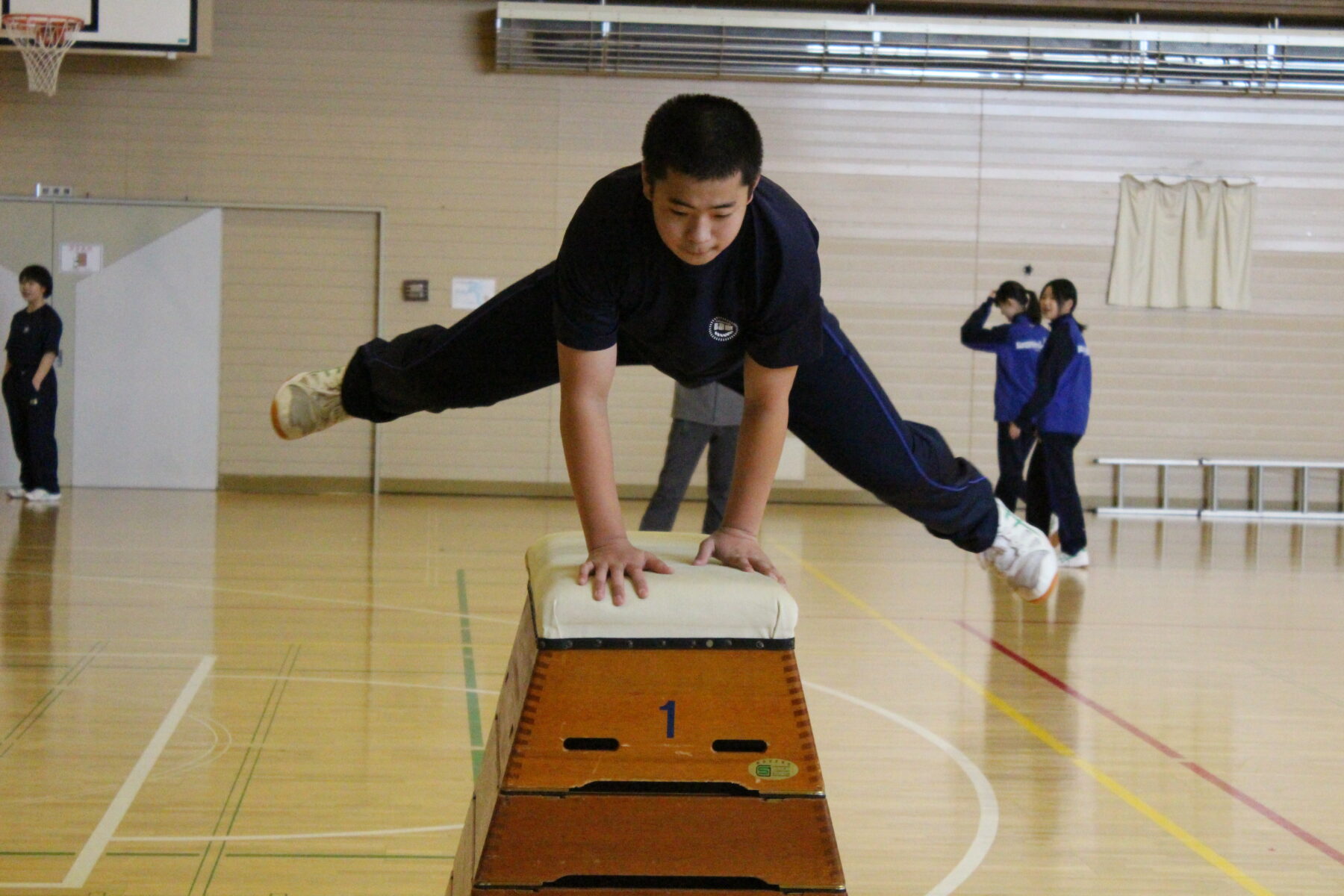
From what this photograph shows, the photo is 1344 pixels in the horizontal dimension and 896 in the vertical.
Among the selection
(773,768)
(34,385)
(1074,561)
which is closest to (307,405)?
(773,768)

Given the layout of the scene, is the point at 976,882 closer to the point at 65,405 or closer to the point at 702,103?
the point at 702,103

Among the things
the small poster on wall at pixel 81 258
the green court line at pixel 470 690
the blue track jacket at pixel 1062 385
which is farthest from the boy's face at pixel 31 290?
the blue track jacket at pixel 1062 385

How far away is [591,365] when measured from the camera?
231cm

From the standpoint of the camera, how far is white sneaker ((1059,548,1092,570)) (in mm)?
7258

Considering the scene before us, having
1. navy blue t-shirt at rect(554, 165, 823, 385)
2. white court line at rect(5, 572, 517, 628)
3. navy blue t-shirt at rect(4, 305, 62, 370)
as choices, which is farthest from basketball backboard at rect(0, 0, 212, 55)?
navy blue t-shirt at rect(554, 165, 823, 385)

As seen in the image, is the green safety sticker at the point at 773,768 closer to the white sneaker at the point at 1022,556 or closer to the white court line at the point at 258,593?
the white sneaker at the point at 1022,556

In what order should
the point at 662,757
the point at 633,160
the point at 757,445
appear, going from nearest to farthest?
the point at 662,757, the point at 757,445, the point at 633,160

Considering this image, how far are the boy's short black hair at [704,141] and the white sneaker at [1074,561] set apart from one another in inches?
225

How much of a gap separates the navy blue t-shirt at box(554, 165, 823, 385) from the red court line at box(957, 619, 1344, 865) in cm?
185

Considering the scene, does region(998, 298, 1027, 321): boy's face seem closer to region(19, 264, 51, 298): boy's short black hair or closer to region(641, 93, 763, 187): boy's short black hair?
region(641, 93, 763, 187): boy's short black hair

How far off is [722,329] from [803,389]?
35 cm

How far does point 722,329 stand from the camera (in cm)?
236

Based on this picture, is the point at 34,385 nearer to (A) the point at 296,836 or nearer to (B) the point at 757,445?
(A) the point at 296,836

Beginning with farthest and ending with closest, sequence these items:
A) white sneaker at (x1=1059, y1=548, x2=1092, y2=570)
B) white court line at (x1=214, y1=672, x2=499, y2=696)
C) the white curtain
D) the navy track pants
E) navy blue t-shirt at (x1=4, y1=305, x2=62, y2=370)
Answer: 1. the white curtain
2. navy blue t-shirt at (x1=4, y1=305, x2=62, y2=370)
3. white sneaker at (x1=1059, y1=548, x2=1092, y2=570)
4. white court line at (x1=214, y1=672, x2=499, y2=696)
5. the navy track pants
